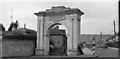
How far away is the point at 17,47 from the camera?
24.4m

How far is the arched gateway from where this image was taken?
23703 millimetres

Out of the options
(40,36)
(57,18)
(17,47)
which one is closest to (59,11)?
(57,18)

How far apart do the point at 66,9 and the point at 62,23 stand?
5.63 feet

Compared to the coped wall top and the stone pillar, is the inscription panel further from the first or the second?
the stone pillar

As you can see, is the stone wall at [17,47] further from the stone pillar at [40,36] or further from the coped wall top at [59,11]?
the coped wall top at [59,11]

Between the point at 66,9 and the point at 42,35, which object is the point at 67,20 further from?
the point at 42,35

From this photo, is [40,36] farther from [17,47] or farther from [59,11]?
[59,11]

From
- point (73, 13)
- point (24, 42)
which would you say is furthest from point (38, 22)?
point (73, 13)

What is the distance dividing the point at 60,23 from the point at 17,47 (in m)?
5.78

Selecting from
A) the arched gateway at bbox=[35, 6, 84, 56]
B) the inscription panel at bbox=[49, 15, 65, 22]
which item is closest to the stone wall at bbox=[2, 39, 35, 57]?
the arched gateway at bbox=[35, 6, 84, 56]

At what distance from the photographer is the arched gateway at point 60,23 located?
77.8ft

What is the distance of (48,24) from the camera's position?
2508 centimetres

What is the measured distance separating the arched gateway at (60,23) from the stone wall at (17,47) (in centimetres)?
109

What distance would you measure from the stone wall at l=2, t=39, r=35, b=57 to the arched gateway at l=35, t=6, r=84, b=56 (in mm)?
1090
